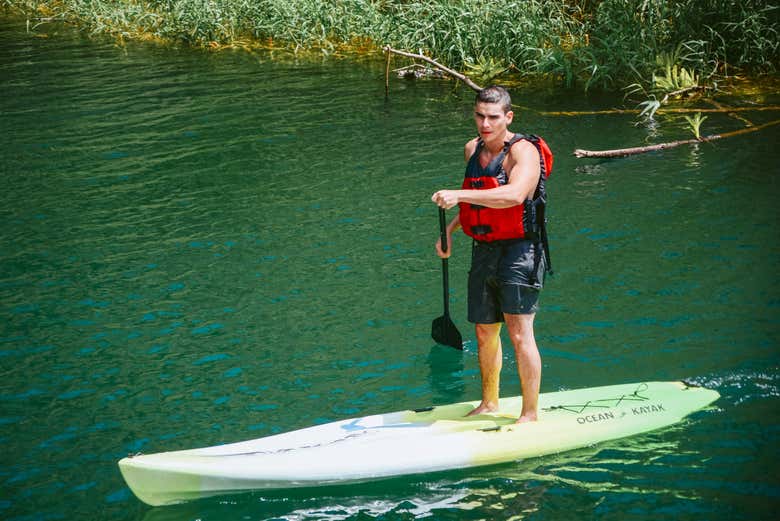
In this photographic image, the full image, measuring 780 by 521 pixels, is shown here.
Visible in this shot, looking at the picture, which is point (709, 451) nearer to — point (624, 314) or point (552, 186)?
point (624, 314)

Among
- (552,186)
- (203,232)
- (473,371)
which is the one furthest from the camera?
(552,186)

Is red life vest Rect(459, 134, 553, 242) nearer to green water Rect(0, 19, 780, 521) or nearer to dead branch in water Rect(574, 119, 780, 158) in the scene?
green water Rect(0, 19, 780, 521)

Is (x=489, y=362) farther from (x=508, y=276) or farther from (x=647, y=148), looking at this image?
(x=647, y=148)

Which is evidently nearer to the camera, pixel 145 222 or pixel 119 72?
pixel 145 222

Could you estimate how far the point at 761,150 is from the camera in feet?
32.9

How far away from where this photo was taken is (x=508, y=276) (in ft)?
15.2

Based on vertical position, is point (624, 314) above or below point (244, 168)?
below

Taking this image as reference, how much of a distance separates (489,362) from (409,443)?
668 millimetres

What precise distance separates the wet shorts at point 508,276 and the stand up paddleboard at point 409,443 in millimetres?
711

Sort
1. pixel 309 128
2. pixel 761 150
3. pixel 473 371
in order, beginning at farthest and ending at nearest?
1. pixel 309 128
2. pixel 761 150
3. pixel 473 371

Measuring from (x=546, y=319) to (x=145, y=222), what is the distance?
4471 millimetres

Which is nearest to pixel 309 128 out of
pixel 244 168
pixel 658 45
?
pixel 244 168

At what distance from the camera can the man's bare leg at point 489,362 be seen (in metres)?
4.89

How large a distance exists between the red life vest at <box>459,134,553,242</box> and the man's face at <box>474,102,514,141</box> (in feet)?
0.29
